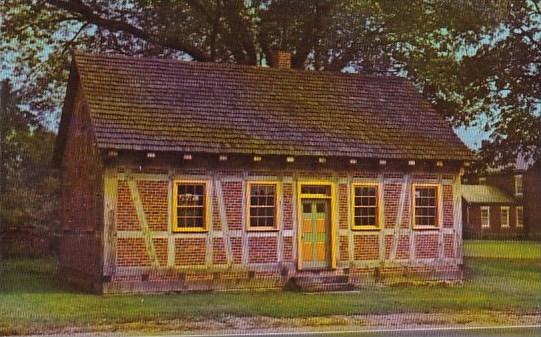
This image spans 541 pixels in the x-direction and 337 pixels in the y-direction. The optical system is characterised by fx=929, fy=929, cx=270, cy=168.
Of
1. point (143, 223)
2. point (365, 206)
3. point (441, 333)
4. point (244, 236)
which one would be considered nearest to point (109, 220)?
point (143, 223)

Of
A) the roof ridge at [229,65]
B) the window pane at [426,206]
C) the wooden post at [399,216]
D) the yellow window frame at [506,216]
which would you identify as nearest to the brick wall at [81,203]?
the roof ridge at [229,65]

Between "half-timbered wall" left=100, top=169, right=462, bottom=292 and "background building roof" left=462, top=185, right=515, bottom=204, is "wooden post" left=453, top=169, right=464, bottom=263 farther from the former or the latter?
"background building roof" left=462, top=185, right=515, bottom=204

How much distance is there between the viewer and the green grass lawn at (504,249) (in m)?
7.11

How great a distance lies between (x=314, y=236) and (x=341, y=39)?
2443 mm

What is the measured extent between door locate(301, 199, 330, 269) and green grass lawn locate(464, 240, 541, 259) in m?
1.45

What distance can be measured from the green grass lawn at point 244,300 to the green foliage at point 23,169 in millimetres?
300

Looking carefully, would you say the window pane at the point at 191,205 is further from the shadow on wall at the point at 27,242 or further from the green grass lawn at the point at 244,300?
the shadow on wall at the point at 27,242

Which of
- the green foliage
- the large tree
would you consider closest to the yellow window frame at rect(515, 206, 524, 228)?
the large tree

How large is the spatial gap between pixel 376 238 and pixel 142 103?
99.5 inches

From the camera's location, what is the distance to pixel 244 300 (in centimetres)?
704

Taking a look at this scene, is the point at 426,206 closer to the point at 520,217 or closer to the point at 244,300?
the point at 520,217

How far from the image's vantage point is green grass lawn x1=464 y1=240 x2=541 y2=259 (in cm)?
711

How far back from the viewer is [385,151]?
8602mm

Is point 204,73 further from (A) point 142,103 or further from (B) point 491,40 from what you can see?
(B) point 491,40
